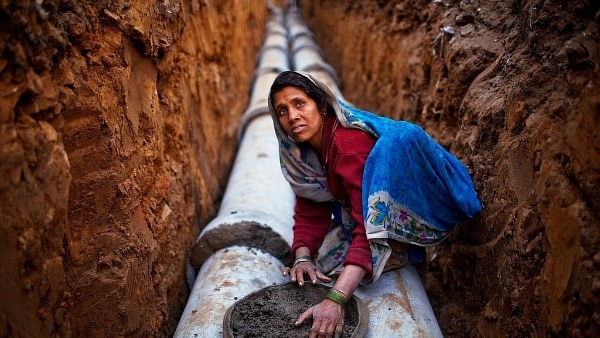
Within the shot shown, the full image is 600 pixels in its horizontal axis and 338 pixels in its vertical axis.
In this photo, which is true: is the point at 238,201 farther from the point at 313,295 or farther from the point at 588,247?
the point at 588,247

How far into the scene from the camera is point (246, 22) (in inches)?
298

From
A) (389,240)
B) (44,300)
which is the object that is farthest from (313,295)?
(44,300)

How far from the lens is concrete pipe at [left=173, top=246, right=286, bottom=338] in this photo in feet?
7.11

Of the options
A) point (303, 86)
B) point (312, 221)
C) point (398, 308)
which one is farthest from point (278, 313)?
point (303, 86)

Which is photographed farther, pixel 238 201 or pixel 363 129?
pixel 238 201

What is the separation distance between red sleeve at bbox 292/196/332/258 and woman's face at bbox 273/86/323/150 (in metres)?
0.39

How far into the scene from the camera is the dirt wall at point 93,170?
153 cm

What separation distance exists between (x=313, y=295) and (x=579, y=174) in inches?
44.0

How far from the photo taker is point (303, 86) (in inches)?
89.6

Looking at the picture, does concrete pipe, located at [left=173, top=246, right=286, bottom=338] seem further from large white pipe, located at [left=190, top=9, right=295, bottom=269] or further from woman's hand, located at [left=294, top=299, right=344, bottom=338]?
woman's hand, located at [left=294, top=299, right=344, bottom=338]

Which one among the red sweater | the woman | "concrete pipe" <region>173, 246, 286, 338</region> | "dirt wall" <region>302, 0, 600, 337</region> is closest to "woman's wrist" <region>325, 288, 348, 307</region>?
the woman

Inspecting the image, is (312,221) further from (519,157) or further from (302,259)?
(519,157)

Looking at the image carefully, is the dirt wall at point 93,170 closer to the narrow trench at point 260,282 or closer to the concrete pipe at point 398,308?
the narrow trench at point 260,282

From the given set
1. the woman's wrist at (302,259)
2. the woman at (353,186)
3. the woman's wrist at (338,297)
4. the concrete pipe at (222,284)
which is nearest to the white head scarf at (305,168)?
Result: the woman at (353,186)
